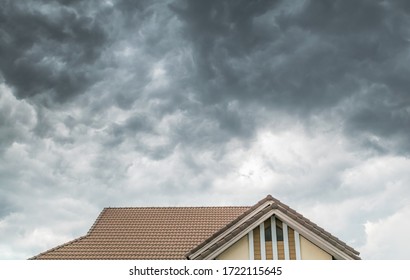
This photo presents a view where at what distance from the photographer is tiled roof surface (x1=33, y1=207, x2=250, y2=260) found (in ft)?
76.2

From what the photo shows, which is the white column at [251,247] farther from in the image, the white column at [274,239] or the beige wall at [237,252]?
the white column at [274,239]

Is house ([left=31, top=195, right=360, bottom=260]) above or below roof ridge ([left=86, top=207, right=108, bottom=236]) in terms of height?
below

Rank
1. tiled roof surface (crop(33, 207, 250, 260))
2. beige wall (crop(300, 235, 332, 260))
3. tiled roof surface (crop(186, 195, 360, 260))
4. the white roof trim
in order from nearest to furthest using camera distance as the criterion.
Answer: tiled roof surface (crop(186, 195, 360, 260)) < the white roof trim < beige wall (crop(300, 235, 332, 260)) < tiled roof surface (crop(33, 207, 250, 260))

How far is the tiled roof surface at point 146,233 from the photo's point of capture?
23.2 meters

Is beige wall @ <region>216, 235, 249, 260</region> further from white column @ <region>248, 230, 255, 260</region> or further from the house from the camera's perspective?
white column @ <region>248, 230, 255, 260</region>

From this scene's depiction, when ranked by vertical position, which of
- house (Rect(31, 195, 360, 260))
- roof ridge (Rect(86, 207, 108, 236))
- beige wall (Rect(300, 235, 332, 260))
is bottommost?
beige wall (Rect(300, 235, 332, 260))

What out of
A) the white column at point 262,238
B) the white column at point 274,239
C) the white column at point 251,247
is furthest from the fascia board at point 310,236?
the white column at point 251,247

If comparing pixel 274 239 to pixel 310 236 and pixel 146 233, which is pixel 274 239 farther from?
pixel 146 233

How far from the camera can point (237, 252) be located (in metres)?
17.5

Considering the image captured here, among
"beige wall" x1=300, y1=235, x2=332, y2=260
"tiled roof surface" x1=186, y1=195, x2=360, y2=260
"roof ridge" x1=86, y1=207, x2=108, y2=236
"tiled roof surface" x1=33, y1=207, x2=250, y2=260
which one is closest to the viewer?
"tiled roof surface" x1=186, y1=195, x2=360, y2=260

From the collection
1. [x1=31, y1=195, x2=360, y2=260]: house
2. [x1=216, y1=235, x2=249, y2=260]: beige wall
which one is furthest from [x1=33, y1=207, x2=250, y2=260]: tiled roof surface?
[x1=216, y1=235, x2=249, y2=260]: beige wall

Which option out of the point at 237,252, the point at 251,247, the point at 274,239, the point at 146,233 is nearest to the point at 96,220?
the point at 146,233

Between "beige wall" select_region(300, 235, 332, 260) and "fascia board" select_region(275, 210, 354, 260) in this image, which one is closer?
"fascia board" select_region(275, 210, 354, 260)

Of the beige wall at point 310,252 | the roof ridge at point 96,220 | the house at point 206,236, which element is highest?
the roof ridge at point 96,220
